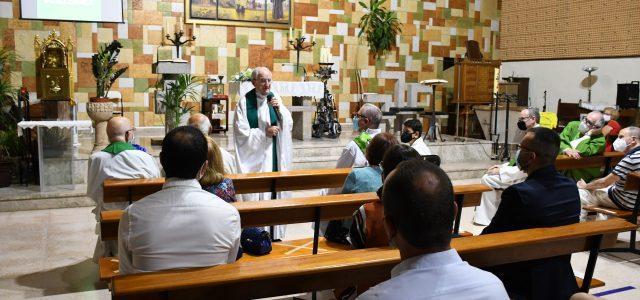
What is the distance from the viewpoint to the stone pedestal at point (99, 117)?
7.70m

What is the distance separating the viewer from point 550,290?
2.88 m

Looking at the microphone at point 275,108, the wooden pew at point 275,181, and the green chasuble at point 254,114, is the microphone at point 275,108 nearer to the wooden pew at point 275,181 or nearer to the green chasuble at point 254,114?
the green chasuble at point 254,114

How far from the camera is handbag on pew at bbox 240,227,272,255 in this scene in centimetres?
361

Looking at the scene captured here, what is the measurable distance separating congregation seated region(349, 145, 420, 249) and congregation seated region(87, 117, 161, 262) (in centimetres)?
203

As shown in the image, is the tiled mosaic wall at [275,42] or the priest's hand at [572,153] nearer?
the priest's hand at [572,153]

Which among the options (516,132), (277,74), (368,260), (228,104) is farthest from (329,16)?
(368,260)

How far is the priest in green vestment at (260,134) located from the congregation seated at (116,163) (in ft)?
4.30

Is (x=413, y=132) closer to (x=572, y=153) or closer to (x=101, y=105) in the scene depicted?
(x=572, y=153)

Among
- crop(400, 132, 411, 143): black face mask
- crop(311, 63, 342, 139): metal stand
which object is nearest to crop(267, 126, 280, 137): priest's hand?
crop(400, 132, 411, 143): black face mask

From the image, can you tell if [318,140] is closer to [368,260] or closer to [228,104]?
[228,104]

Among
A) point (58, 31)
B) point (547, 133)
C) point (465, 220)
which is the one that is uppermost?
point (58, 31)

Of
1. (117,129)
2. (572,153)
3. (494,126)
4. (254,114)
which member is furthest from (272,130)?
(494,126)

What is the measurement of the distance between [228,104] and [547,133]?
26.7 ft

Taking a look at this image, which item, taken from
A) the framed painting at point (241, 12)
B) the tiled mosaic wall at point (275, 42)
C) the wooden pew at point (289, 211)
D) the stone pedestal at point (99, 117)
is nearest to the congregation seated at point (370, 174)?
the wooden pew at point (289, 211)
